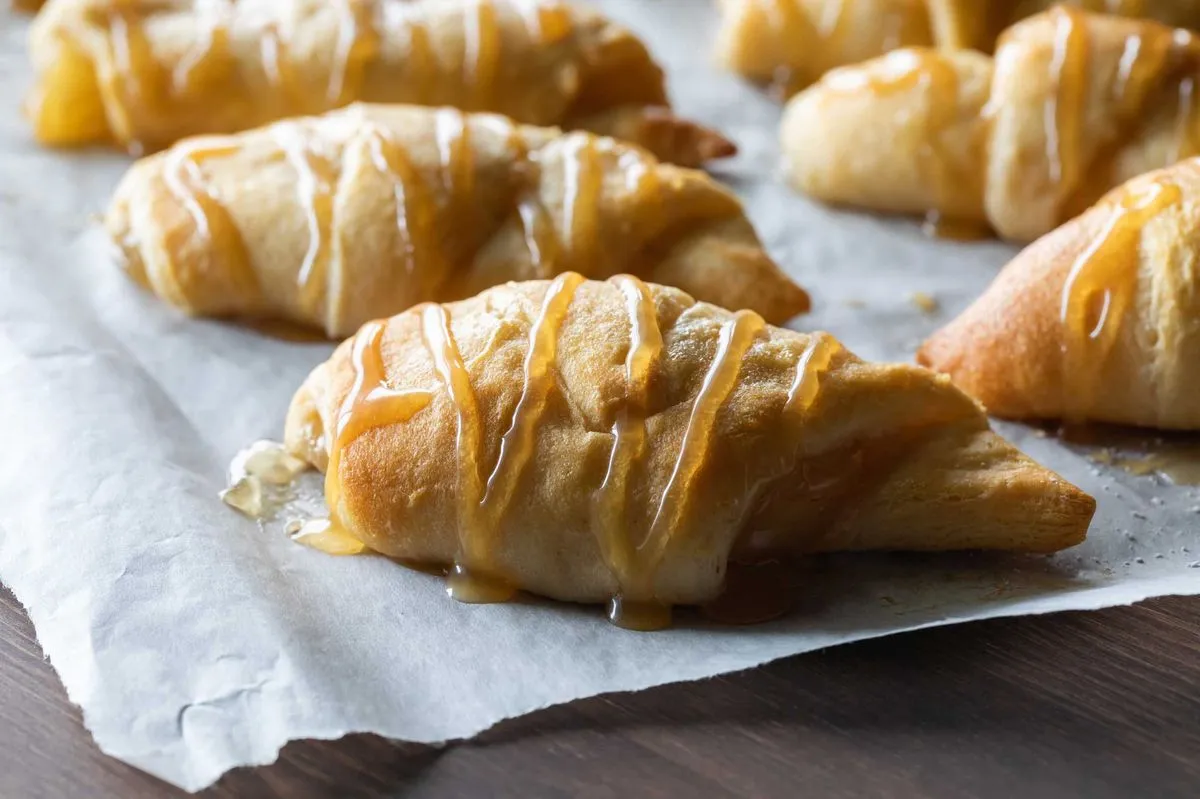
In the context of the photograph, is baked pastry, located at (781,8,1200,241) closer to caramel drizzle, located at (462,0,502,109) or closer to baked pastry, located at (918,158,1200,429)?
baked pastry, located at (918,158,1200,429)

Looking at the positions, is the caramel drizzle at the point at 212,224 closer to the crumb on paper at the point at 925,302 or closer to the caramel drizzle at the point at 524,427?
the caramel drizzle at the point at 524,427

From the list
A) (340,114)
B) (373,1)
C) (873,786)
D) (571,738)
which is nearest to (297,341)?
(340,114)

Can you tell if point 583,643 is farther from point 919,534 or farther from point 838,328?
point 838,328

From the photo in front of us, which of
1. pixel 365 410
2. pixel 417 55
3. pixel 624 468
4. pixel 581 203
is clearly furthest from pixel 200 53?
pixel 624 468

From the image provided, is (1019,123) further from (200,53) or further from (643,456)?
(200,53)

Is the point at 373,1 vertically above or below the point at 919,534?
above
